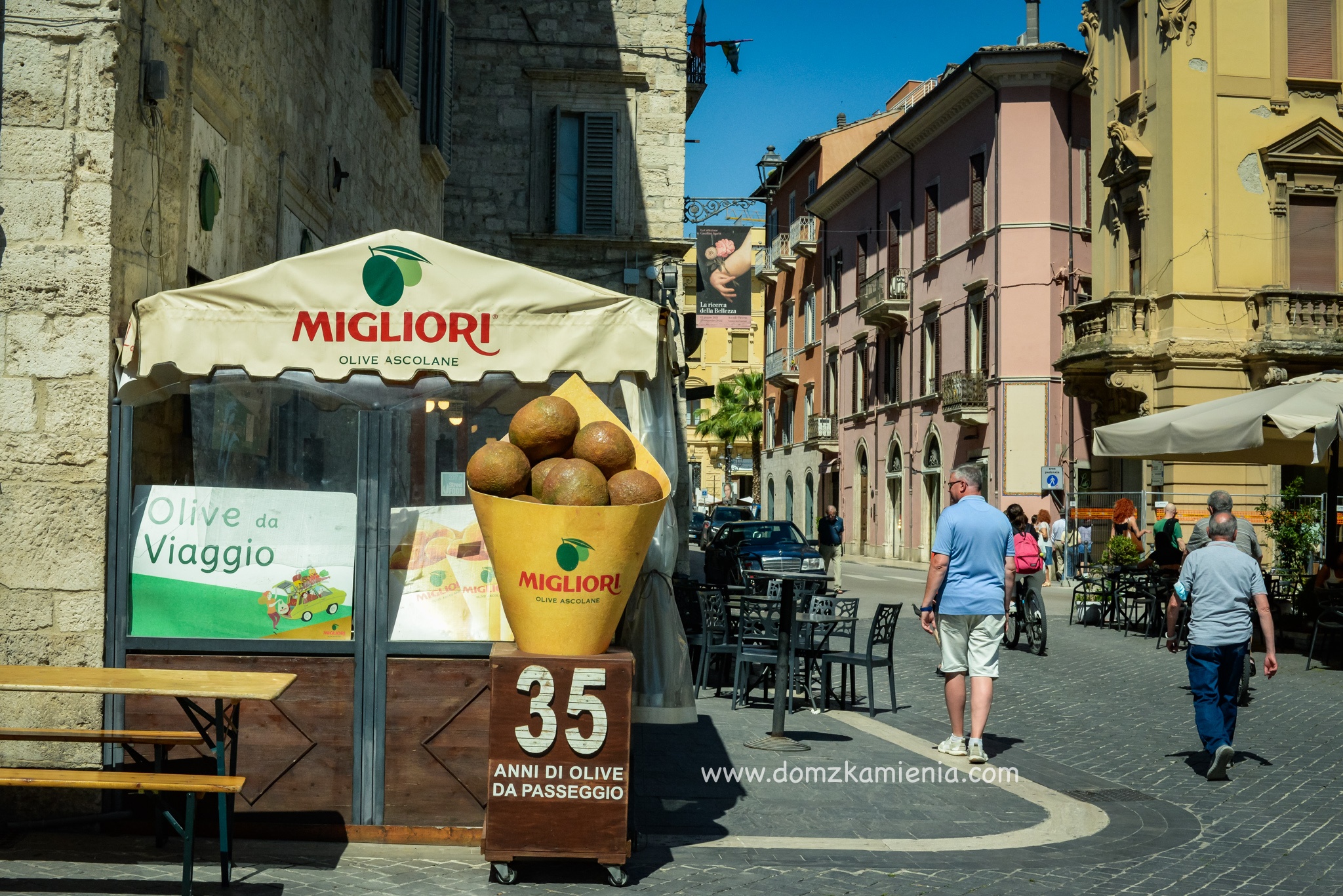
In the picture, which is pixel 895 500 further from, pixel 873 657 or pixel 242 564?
pixel 242 564

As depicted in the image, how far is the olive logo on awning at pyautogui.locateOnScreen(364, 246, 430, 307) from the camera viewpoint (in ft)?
20.1

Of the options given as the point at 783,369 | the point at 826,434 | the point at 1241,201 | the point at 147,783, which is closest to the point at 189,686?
the point at 147,783

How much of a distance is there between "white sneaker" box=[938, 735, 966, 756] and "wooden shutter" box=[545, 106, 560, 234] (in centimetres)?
1421

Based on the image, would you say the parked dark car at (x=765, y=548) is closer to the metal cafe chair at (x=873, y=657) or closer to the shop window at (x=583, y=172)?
the shop window at (x=583, y=172)

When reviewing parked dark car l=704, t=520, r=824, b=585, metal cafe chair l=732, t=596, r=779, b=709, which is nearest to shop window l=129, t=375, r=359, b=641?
metal cafe chair l=732, t=596, r=779, b=709

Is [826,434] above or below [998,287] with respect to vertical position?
below

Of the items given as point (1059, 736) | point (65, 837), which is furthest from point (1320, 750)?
point (65, 837)

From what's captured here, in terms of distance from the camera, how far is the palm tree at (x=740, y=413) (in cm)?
6812

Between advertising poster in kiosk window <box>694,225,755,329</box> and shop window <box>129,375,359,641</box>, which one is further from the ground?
advertising poster in kiosk window <box>694,225,755,329</box>

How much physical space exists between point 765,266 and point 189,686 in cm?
5336

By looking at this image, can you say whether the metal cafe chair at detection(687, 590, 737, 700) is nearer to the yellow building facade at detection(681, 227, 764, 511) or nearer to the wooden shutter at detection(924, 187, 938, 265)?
the wooden shutter at detection(924, 187, 938, 265)

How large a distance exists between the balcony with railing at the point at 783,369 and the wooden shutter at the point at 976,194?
19.3 metres

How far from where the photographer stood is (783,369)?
2190 inches

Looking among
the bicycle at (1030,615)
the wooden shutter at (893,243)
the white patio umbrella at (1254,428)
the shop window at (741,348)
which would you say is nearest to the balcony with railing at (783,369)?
the wooden shutter at (893,243)
